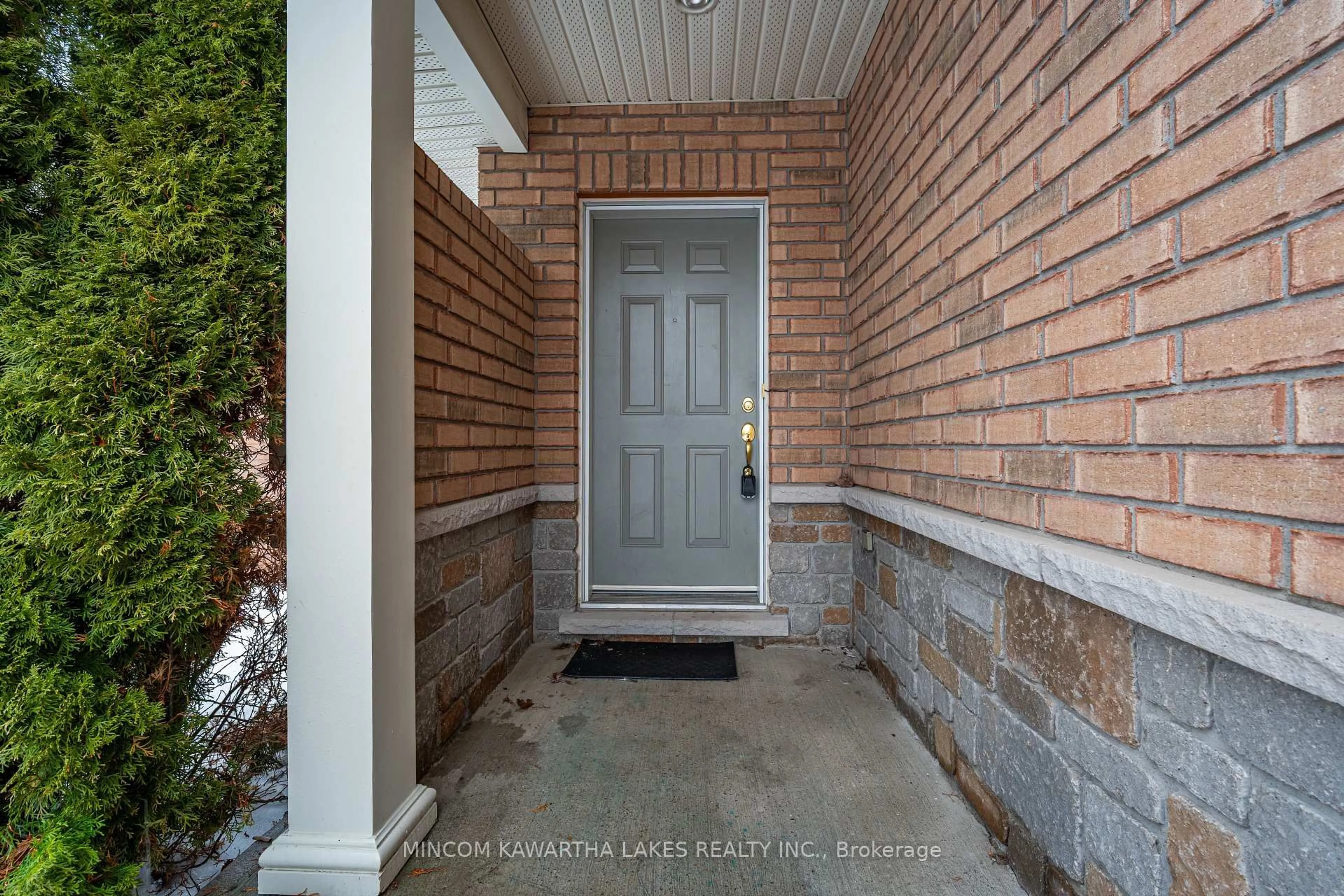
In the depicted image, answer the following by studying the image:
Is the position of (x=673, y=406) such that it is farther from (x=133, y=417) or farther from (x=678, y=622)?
(x=133, y=417)

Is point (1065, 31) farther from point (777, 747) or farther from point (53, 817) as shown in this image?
point (53, 817)

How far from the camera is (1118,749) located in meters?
1.07

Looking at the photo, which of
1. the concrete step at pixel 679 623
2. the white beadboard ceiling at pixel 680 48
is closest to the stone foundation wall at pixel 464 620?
the concrete step at pixel 679 623

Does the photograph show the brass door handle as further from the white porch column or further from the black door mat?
the white porch column

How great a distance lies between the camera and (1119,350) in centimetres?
108

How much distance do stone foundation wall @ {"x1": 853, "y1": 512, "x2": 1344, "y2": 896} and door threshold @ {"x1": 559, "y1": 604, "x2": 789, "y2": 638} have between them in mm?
1037

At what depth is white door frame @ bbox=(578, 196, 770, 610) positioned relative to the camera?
9.90 feet

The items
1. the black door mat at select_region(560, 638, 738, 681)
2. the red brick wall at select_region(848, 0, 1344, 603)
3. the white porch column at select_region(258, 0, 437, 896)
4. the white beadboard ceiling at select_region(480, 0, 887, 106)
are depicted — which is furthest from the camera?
the black door mat at select_region(560, 638, 738, 681)

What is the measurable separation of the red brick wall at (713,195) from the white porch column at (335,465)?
163 cm

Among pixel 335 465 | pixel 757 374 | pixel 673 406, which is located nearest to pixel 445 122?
pixel 673 406

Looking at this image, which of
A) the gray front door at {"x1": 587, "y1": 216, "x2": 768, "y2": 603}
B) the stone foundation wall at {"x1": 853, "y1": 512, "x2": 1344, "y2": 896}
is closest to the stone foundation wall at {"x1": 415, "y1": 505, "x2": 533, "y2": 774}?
the gray front door at {"x1": 587, "y1": 216, "x2": 768, "y2": 603}

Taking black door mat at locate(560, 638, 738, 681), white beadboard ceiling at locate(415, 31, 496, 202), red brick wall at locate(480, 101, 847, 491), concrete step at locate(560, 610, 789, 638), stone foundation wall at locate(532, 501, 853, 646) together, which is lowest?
black door mat at locate(560, 638, 738, 681)

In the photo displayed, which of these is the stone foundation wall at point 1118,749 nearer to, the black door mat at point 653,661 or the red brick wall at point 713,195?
the black door mat at point 653,661

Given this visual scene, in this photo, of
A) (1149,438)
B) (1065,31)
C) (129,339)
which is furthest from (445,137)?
(1149,438)
